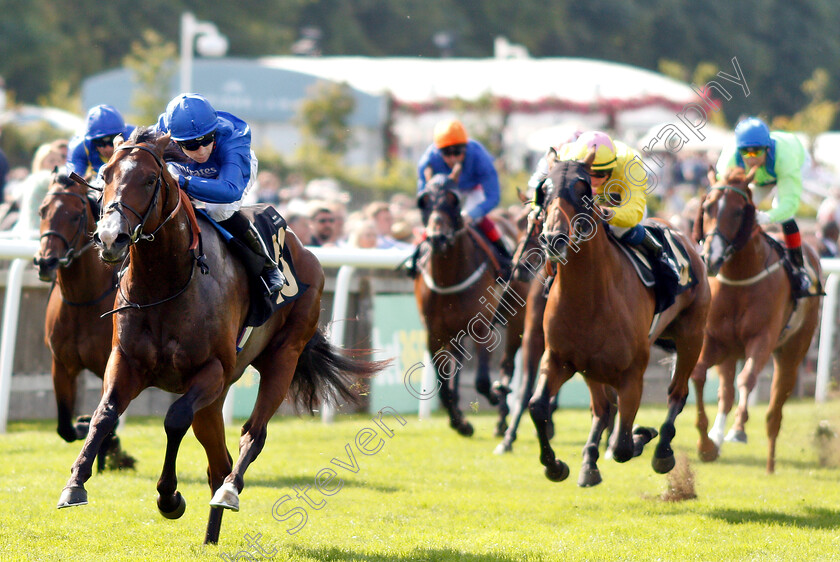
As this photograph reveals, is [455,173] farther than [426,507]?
Yes

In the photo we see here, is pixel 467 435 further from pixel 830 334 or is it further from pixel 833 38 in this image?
pixel 833 38

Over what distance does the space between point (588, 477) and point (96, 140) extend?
131 inches

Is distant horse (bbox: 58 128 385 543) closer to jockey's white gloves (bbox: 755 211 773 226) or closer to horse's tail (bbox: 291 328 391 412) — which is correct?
horse's tail (bbox: 291 328 391 412)

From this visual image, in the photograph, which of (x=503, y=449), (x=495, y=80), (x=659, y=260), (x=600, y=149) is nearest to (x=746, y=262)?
(x=659, y=260)

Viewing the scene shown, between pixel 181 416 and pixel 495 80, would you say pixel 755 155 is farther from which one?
pixel 495 80

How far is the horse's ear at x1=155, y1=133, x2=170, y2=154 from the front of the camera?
470 cm

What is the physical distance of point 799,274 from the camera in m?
8.41

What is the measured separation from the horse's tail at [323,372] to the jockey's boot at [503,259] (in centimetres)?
286

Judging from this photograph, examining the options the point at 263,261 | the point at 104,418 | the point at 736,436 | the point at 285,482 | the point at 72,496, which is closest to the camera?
the point at 72,496

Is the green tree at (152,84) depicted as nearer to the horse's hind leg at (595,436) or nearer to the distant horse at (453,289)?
the distant horse at (453,289)

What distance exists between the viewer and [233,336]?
202 inches

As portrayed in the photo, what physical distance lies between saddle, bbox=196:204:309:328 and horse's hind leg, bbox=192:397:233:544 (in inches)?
14.5

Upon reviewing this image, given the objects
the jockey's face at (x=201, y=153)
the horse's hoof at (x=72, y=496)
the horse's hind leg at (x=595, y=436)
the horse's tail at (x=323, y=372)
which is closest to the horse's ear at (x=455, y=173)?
the horse's hind leg at (x=595, y=436)

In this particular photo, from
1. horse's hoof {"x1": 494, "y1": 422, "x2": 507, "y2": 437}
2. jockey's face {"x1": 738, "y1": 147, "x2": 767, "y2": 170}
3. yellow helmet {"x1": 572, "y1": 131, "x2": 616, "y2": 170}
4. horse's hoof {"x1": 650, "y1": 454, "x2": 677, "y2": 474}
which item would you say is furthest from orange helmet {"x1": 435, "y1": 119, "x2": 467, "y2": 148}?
horse's hoof {"x1": 650, "y1": 454, "x2": 677, "y2": 474}
